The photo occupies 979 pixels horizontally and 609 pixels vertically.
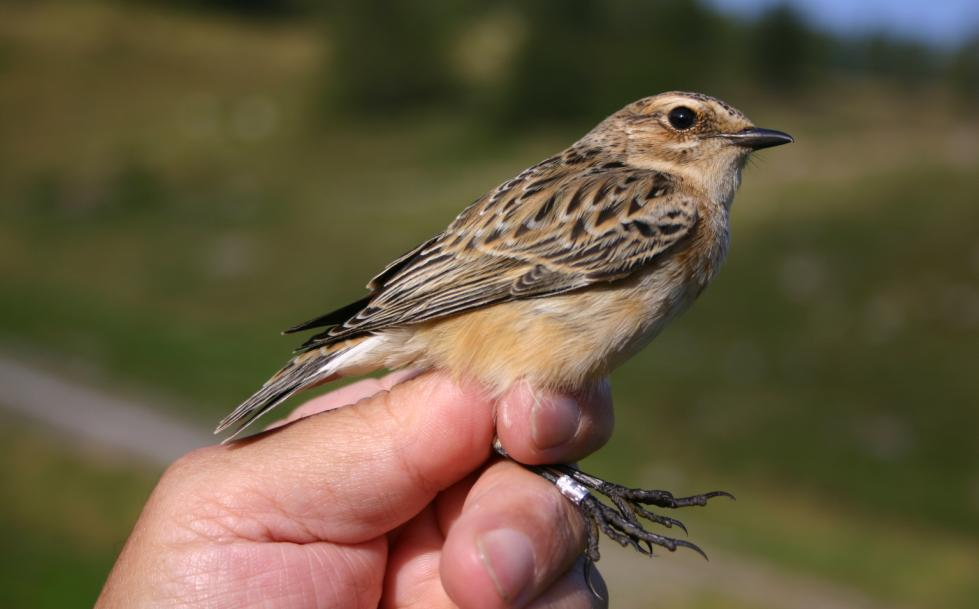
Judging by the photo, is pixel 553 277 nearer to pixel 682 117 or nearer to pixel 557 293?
pixel 557 293

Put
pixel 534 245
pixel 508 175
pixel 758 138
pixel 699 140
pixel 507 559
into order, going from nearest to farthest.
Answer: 1. pixel 507 559
2. pixel 534 245
3. pixel 758 138
4. pixel 699 140
5. pixel 508 175

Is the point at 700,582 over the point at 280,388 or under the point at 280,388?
under

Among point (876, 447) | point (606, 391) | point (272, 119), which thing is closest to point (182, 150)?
point (272, 119)

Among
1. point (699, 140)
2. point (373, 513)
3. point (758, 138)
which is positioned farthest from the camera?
point (699, 140)

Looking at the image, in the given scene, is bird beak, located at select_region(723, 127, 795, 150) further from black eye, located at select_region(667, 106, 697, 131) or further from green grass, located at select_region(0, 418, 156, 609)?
green grass, located at select_region(0, 418, 156, 609)

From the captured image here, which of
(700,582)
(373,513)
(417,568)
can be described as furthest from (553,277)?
(700,582)

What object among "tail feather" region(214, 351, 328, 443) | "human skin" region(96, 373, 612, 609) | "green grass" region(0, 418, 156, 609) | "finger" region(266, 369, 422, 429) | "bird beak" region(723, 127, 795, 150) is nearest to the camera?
"human skin" region(96, 373, 612, 609)

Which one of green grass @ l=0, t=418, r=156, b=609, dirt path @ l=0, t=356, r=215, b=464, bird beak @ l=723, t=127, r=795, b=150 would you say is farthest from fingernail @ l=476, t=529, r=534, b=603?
dirt path @ l=0, t=356, r=215, b=464

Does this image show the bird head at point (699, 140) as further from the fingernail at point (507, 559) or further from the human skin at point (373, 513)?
the fingernail at point (507, 559)

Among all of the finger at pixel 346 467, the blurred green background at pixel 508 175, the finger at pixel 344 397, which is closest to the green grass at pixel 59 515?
the blurred green background at pixel 508 175
